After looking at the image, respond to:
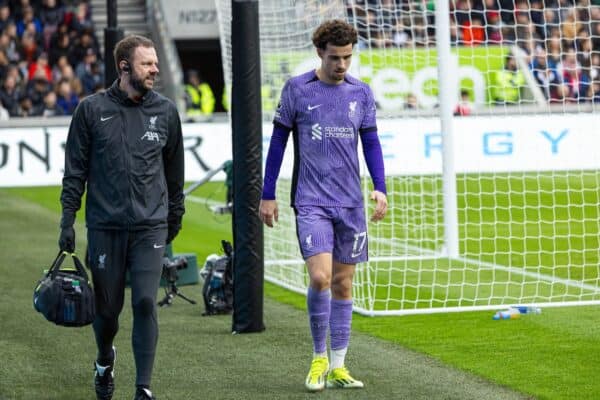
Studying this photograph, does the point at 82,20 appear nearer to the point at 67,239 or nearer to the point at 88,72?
the point at 88,72

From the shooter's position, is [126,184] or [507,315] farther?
[507,315]

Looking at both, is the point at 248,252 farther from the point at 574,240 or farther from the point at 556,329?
the point at 574,240

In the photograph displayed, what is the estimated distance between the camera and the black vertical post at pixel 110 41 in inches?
511

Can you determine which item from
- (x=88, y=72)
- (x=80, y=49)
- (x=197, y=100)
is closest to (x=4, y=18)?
(x=80, y=49)

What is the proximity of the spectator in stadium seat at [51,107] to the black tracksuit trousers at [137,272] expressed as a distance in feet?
66.5

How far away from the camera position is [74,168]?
6.96 m

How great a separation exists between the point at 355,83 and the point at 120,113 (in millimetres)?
1435

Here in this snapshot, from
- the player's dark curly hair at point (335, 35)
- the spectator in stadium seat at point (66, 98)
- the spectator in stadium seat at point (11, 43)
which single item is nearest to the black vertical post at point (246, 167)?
the player's dark curly hair at point (335, 35)

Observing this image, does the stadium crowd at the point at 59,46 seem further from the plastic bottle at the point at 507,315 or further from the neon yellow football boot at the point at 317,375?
the neon yellow football boot at the point at 317,375

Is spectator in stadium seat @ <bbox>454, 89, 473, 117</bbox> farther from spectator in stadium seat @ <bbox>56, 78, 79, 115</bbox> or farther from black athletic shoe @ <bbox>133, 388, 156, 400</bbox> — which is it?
black athletic shoe @ <bbox>133, 388, 156, 400</bbox>

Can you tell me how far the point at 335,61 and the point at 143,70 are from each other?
3.66 feet

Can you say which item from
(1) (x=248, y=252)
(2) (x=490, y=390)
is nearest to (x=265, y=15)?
(1) (x=248, y=252)

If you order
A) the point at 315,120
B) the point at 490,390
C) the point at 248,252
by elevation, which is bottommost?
the point at 490,390

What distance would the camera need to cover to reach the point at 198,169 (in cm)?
2408
